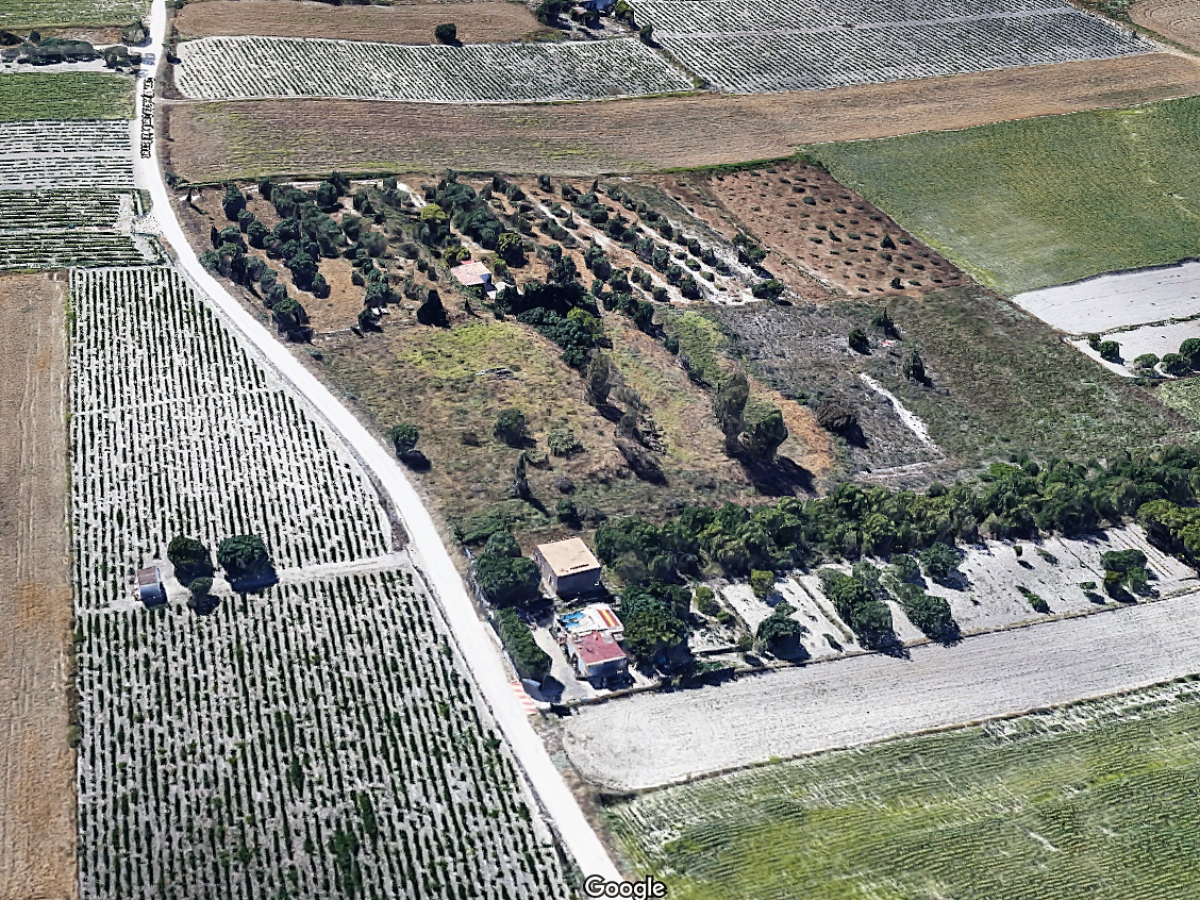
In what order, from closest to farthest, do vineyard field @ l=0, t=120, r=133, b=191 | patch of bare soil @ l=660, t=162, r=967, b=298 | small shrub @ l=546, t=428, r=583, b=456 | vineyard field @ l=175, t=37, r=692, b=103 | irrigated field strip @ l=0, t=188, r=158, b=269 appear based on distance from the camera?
1. small shrub @ l=546, t=428, r=583, b=456
2. irrigated field strip @ l=0, t=188, r=158, b=269
3. patch of bare soil @ l=660, t=162, r=967, b=298
4. vineyard field @ l=0, t=120, r=133, b=191
5. vineyard field @ l=175, t=37, r=692, b=103

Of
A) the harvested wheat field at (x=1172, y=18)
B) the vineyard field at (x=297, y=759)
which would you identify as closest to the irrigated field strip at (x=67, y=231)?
the vineyard field at (x=297, y=759)

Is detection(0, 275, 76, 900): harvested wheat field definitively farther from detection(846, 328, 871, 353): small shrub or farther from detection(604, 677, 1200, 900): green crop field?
detection(846, 328, 871, 353): small shrub

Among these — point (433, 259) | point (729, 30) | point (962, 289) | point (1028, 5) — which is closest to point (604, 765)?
point (433, 259)

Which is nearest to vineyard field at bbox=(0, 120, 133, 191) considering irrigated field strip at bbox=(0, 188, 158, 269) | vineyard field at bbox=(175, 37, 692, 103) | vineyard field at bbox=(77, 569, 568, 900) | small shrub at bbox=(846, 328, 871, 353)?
irrigated field strip at bbox=(0, 188, 158, 269)

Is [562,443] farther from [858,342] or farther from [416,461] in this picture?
[858,342]

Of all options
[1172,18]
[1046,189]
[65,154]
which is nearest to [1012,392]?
[1046,189]
